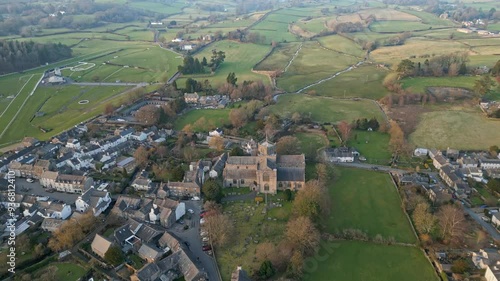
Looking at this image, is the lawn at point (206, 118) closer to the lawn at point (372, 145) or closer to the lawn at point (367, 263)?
the lawn at point (372, 145)

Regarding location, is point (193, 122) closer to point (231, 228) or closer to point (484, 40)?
point (231, 228)

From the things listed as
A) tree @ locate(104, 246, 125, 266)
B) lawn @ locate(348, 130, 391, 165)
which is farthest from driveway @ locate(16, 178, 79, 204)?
lawn @ locate(348, 130, 391, 165)

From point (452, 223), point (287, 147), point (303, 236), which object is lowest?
point (287, 147)

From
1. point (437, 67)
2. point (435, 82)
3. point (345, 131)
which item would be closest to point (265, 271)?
point (345, 131)

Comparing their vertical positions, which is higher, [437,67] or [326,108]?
[437,67]

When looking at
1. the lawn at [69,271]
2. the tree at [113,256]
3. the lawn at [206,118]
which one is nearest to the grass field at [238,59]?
the lawn at [206,118]

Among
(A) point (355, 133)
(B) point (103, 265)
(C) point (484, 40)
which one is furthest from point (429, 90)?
(B) point (103, 265)

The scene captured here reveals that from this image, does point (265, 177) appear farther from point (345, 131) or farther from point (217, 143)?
point (345, 131)
